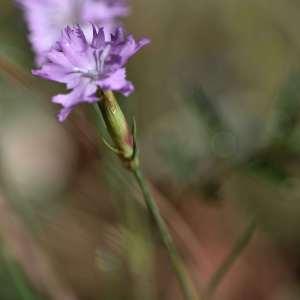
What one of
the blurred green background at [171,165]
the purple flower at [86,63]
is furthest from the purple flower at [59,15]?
the purple flower at [86,63]

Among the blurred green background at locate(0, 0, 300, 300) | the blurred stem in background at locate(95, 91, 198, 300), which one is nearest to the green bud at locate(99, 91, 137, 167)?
the blurred stem in background at locate(95, 91, 198, 300)

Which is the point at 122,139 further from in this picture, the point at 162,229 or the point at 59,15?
the point at 59,15

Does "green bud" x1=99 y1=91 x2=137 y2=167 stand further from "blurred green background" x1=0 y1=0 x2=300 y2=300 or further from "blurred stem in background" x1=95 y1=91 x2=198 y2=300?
"blurred green background" x1=0 y1=0 x2=300 y2=300

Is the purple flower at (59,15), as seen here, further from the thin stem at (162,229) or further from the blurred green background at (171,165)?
the thin stem at (162,229)

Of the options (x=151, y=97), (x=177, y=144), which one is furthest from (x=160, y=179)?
(x=151, y=97)

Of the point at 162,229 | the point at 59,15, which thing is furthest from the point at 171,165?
the point at 162,229

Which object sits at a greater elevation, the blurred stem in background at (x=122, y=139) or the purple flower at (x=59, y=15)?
the purple flower at (x=59, y=15)

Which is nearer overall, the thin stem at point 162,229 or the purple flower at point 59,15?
the thin stem at point 162,229
